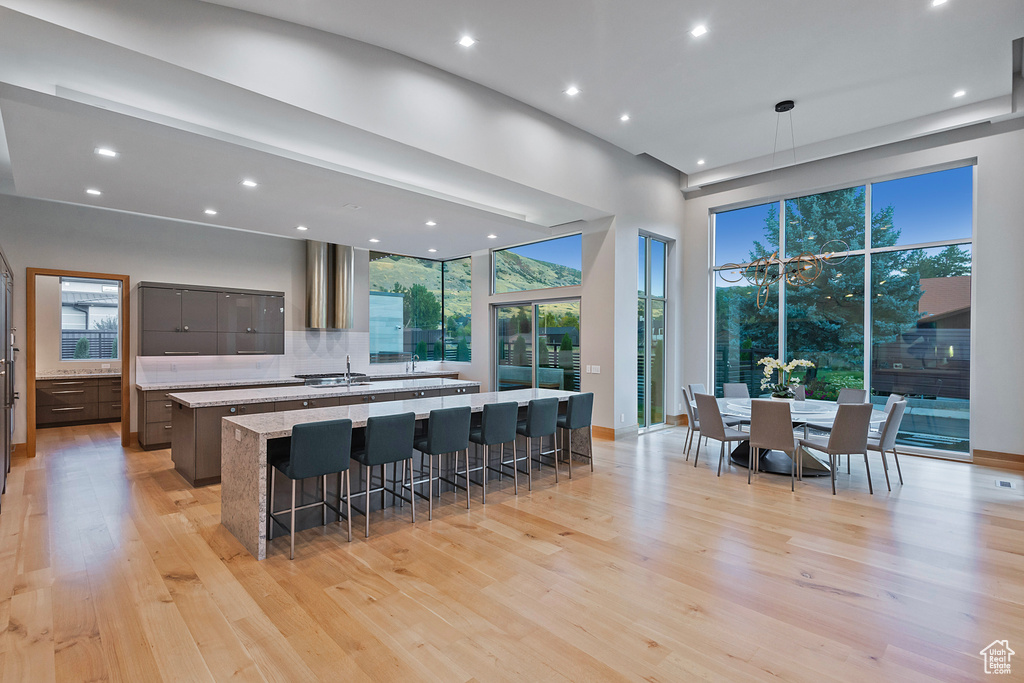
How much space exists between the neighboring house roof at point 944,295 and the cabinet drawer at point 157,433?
969 centimetres

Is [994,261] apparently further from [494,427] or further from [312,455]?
[312,455]

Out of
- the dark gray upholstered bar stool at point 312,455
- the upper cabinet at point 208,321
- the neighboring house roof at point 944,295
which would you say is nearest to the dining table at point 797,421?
the neighboring house roof at point 944,295

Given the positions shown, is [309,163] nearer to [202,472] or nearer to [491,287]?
[202,472]

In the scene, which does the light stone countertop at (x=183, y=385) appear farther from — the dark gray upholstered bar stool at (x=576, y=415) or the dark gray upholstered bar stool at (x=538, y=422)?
the dark gray upholstered bar stool at (x=576, y=415)

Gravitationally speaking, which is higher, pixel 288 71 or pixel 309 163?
pixel 288 71

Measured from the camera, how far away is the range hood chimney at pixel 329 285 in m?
7.77

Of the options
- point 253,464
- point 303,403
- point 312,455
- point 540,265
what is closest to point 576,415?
point 312,455

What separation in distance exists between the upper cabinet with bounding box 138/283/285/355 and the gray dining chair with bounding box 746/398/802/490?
21.4 feet

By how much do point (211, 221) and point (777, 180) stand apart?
7.92 meters

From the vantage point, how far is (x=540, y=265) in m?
8.11

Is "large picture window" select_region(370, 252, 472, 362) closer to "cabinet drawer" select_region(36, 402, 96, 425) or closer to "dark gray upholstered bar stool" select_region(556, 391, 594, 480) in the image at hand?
"dark gray upholstered bar stool" select_region(556, 391, 594, 480)

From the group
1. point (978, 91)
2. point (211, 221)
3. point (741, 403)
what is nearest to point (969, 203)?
point (978, 91)

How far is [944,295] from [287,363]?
29.9 ft

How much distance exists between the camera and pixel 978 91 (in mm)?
5359
